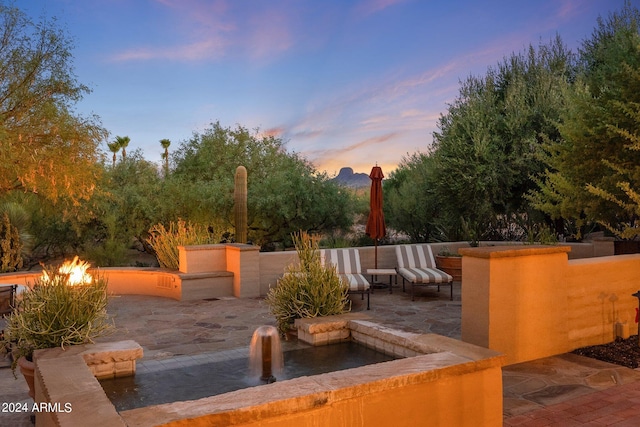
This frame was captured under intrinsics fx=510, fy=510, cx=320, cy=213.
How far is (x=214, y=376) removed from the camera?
171 inches

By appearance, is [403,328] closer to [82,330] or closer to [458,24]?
[82,330]

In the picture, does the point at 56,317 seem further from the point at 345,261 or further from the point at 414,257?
the point at 414,257

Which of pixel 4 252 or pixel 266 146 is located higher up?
pixel 266 146

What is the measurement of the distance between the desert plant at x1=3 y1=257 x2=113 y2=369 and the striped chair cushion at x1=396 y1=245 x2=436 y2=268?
23.2ft

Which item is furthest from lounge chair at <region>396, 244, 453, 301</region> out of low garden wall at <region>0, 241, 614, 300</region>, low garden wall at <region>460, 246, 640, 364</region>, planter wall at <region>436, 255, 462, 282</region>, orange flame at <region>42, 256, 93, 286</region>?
orange flame at <region>42, 256, 93, 286</region>

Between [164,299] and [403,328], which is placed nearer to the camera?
[403,328]

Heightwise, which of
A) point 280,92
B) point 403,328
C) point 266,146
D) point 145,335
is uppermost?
point 280,92

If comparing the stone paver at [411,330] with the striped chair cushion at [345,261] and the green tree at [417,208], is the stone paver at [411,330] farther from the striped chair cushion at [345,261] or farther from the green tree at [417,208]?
the green tree at [417,208]

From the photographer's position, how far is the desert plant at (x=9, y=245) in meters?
12.2

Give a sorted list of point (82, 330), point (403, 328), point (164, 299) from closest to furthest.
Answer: point (82, 330), point (403, 328), point (164, 299)

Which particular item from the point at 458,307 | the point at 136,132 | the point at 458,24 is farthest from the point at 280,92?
the point at 458,307

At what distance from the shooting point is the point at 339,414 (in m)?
2.88

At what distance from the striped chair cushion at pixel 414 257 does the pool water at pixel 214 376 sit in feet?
18.1

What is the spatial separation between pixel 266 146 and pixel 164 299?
40.3 ft
